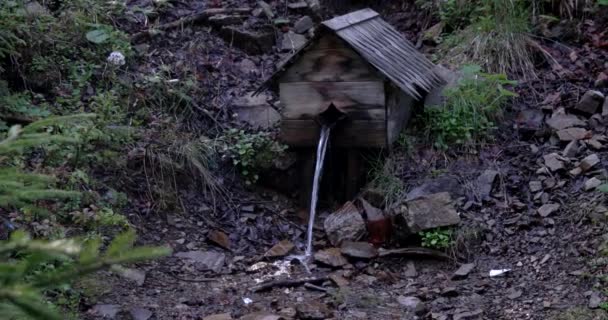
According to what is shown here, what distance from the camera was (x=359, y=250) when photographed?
5.45m

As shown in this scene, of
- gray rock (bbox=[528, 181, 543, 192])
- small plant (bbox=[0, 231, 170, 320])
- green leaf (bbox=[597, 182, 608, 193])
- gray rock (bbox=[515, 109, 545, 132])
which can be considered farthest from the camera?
gray rock (bbox=[515, 109, 545, 132])

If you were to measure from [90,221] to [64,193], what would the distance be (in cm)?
248

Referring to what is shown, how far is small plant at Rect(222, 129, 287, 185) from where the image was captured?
20.0 ft

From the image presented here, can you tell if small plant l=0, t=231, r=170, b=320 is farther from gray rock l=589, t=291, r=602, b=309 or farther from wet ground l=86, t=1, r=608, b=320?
gray rock l=589, t=291, r=602, b=309

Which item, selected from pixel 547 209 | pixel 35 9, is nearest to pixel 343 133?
pixel 547 209

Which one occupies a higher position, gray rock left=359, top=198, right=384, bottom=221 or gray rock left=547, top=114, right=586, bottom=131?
gray rock left=547, top=114, right=586, bottom=131

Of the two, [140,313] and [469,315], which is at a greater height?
[140,313]

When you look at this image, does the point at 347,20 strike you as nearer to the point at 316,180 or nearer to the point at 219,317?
the point at 316,180

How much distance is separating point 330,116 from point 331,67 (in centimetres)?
33

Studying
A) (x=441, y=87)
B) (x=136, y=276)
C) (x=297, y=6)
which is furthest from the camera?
(x=297, y=6)

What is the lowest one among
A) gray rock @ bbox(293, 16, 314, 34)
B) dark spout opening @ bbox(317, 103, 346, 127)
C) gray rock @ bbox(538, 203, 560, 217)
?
gray rock @ bbox(538, 203, 560, 217)

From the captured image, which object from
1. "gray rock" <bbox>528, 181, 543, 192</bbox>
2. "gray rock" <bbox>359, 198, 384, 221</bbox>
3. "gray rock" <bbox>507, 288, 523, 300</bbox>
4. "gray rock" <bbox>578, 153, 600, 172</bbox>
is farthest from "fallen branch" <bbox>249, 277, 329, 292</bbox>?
"gray rock" <bbox>578, 153, 600, 172</bbox>

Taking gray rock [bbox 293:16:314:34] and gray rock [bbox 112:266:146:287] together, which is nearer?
gray rock [bbox 112:266:146:287]

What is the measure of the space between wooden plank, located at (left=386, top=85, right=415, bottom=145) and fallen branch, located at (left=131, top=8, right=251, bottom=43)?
2.16m
